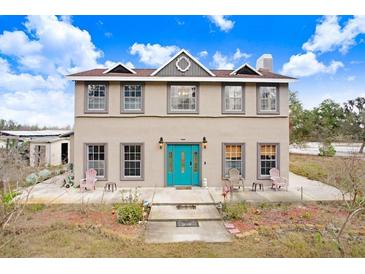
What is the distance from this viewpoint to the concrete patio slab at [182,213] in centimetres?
691

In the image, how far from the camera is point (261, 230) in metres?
5.91

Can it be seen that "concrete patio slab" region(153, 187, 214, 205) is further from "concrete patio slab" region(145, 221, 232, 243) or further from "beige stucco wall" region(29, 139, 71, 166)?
"beige stucco wall" region(29, 139, 71, 166)

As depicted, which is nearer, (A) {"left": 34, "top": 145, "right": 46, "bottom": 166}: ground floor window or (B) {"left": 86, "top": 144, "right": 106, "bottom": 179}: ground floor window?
(B) {"left": 86, "top": 144, "right": 106, "bottom": 179}: ground floor window

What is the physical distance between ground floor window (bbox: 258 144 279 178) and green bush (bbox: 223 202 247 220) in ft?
11.9

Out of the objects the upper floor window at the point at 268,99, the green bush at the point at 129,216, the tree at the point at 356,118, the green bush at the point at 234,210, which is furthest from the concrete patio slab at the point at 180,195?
the tree at the point at 356,118

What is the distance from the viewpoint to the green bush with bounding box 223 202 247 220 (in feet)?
22.4

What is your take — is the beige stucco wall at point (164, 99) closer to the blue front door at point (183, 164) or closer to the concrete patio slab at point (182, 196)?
the blue front door at point (183, 164)

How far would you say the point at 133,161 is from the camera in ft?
35.1

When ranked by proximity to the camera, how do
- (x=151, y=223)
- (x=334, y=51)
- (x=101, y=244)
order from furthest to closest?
(x=334, y=51), (x=151, y=223), (x=101, y=244)

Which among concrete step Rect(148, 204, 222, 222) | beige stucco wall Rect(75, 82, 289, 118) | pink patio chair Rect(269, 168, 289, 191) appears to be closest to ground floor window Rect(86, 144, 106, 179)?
beige stucco wall Rect(75, 82, 289, 118)
